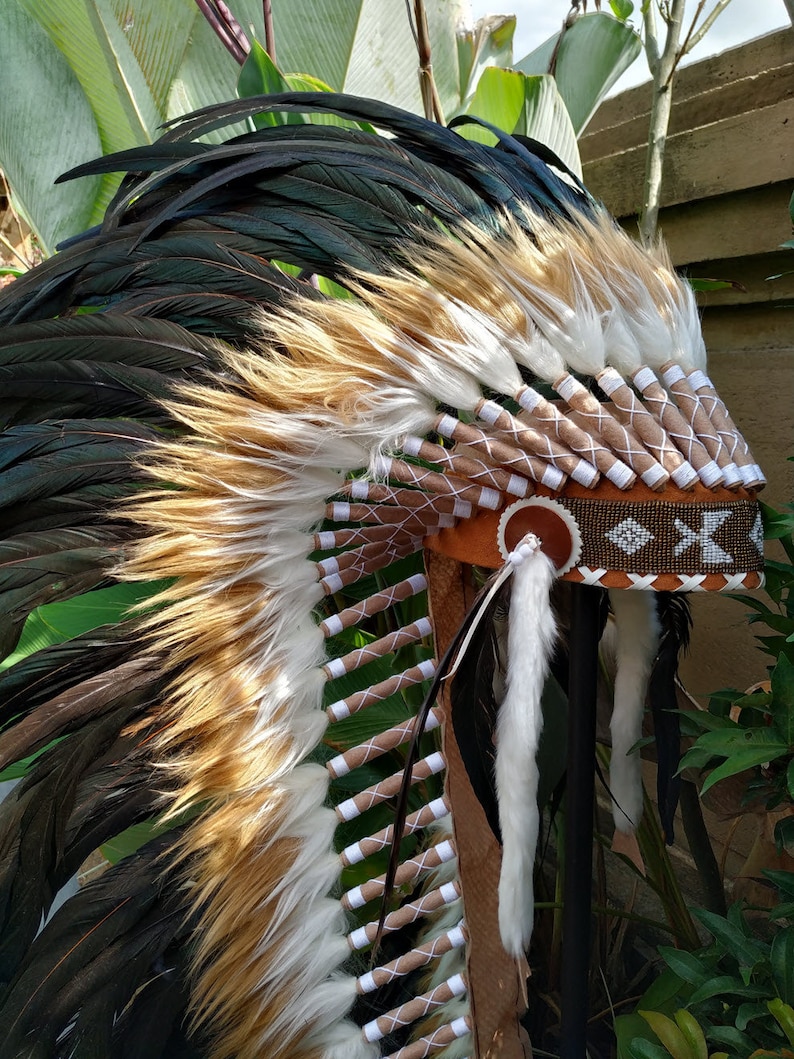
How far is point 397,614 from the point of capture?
3.34 ft

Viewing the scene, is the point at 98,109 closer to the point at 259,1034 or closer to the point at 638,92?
the point at 638,92

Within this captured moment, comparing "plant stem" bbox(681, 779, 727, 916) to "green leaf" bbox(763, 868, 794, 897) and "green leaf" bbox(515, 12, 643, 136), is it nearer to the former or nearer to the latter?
"green leaf" bbox(763, 868, 794, 897)

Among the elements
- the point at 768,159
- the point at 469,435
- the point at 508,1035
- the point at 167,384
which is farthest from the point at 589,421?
the point at 768,159

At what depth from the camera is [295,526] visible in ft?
1.98

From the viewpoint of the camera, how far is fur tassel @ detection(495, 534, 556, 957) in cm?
53

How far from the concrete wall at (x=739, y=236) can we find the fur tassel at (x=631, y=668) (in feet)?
1.75

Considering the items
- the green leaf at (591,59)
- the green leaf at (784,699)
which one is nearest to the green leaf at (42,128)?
the green leaf at (591,59)

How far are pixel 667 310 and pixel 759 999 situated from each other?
0.57 metres

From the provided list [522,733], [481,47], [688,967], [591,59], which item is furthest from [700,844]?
[481,47]

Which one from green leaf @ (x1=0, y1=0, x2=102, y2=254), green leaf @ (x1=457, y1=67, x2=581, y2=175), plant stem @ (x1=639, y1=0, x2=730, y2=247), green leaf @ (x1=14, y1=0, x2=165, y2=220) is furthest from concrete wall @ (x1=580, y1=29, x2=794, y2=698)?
green leaf @ (x1=0, y1=0, x2=102, y2=254)

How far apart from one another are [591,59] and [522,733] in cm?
111

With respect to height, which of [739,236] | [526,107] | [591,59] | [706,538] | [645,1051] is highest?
[591,59]

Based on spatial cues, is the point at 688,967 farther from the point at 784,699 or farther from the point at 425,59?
the point at 425,59

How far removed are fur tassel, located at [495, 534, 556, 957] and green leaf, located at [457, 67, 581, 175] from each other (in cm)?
78
